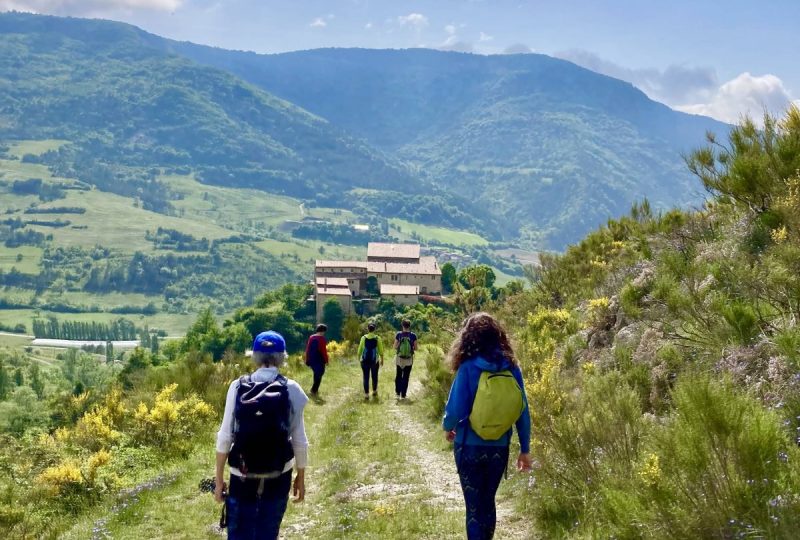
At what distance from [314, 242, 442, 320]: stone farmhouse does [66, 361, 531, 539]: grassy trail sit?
2264 inches

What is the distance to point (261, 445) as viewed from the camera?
445 cm

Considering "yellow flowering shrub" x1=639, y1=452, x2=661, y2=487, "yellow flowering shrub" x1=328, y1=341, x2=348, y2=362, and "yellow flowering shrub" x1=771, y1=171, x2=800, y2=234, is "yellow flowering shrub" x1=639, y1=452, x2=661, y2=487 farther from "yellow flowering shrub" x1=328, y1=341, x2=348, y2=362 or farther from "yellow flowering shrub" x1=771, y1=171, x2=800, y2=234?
"yellow flowering shrub" x1=328, y1=341, x2=348, y2=362

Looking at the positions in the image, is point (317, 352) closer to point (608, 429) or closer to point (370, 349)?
point (370, 349)

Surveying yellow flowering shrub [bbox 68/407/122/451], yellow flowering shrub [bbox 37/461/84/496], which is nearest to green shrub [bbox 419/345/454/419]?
yellow flowering shrub [bbox 68/407/122/451]

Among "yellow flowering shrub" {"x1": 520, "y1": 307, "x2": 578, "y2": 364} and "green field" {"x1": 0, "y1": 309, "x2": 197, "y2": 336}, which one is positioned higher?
"yellow flowering shrub" {"x1": 520, "y1": 307, "x2": 578, "y2": 364}

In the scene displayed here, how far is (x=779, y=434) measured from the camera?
12.2 feet

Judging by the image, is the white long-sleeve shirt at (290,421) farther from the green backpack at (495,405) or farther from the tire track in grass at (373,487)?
the tire track in grass at (373,487)

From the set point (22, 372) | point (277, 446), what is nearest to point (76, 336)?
point (22, 372)

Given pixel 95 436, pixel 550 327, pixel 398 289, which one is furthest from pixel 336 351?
pixel 398 289

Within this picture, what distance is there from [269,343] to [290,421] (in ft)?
1.87

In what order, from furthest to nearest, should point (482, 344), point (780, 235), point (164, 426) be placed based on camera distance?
point (164, 426) < point (780, 235) < point (482, 344)

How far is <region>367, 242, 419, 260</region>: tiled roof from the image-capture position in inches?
3575

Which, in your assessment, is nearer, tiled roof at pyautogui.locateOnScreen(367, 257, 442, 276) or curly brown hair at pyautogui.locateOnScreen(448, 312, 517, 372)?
curly brown hair at pyautogui.locateOnScreen(448, 312, 517, 372)

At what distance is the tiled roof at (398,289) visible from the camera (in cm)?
7068
